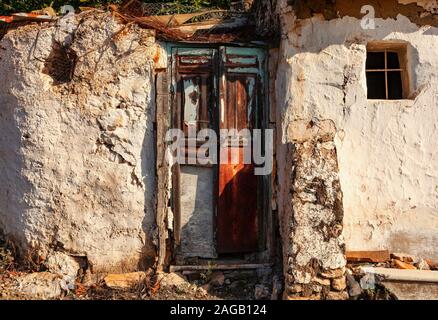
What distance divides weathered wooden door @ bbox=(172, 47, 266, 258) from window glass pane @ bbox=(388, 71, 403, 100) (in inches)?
64.9

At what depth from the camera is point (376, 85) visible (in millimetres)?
6117

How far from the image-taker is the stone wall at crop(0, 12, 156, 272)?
588 cm

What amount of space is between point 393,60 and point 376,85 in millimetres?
367

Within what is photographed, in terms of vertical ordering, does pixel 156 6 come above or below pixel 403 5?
above

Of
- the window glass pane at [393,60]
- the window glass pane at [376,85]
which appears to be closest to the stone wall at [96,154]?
the window glass pane at [376,85]

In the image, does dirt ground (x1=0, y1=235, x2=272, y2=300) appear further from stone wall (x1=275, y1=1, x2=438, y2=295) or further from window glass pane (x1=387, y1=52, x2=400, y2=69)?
window glass pane (x1=387, y1=52, x2=400, y2=69)

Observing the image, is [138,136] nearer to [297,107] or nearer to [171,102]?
[171,102]

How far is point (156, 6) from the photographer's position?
6.66m

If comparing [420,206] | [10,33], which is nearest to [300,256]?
[420,206]

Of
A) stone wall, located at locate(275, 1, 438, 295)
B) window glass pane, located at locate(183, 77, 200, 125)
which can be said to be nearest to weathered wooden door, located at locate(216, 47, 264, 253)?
window glass pane, located at locate(183, 77, 200, 125)

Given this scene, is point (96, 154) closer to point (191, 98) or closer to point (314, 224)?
point (191, 98)

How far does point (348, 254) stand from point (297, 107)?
1.84 metres

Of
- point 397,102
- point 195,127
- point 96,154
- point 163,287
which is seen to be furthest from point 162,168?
point 397,102

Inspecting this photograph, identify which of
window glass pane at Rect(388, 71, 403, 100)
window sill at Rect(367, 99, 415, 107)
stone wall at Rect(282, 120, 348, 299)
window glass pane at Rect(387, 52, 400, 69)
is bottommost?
stone wall at Rect(282, 120, 348, 299)
